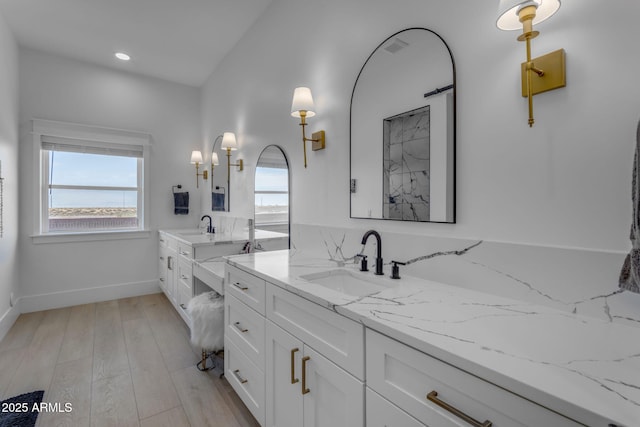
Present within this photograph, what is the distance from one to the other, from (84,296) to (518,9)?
4871 mm

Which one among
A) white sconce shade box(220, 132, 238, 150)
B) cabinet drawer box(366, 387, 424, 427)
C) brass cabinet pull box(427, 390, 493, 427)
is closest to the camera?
brass cabinet pull box(427, 390, 493, 427)

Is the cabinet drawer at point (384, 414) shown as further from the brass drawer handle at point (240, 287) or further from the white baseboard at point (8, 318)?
the white baseboard at point (8, 318)

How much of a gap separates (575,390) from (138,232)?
462 cm

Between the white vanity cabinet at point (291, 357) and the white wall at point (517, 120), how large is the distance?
678mm

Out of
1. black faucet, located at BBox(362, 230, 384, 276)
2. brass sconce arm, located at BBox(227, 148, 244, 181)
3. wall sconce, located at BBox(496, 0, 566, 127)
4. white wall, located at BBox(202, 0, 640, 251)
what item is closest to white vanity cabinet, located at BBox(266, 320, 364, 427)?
black faucet, located at BBox(362, 230, 384, 276)

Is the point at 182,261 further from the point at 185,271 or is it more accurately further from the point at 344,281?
the point at 344,281

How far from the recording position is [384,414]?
35.4 inches

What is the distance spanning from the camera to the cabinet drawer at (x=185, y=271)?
2.81 metres

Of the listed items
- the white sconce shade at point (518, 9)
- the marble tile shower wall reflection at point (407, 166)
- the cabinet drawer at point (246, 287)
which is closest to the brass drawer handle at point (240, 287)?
the cabinet drawer at point (246, 287)

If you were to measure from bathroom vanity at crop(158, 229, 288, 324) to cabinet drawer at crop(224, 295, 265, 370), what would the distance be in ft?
0.84

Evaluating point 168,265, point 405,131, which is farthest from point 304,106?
point 168,265

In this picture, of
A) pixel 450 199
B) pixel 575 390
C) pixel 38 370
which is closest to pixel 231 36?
pixel 450 199

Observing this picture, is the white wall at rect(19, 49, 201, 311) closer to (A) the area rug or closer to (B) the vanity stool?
(A) the area rug

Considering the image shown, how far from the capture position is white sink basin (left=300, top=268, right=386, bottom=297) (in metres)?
1.51
